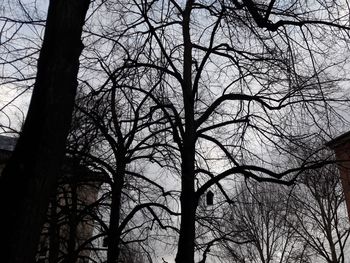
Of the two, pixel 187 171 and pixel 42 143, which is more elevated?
pixel 187 171

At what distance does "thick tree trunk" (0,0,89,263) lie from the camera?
2.51 m

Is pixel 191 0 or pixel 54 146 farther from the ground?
pixel 191 0

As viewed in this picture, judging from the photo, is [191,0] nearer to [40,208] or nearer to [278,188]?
[40,208]

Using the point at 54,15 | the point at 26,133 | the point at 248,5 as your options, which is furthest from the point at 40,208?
the point at 248,5

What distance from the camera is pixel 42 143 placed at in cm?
274

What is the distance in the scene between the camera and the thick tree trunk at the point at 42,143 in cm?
251

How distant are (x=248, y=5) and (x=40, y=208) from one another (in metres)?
3.63

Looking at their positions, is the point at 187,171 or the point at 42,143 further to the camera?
the point at 187,171

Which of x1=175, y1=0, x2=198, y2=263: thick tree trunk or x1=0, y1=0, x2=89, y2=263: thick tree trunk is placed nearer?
x1=0, y1=0, x2=89, y2=263: thick tree trunk

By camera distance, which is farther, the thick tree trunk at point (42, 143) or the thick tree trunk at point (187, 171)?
the thick tree trunk at point (187, 171)

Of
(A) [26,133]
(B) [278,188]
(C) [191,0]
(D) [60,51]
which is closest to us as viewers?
(A) [26,133]

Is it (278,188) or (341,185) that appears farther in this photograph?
(341,185)

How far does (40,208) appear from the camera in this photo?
262 cm

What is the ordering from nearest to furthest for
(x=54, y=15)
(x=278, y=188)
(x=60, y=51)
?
(x=60, y=51) → (x=54, y=15) → (x=278, y=188)
